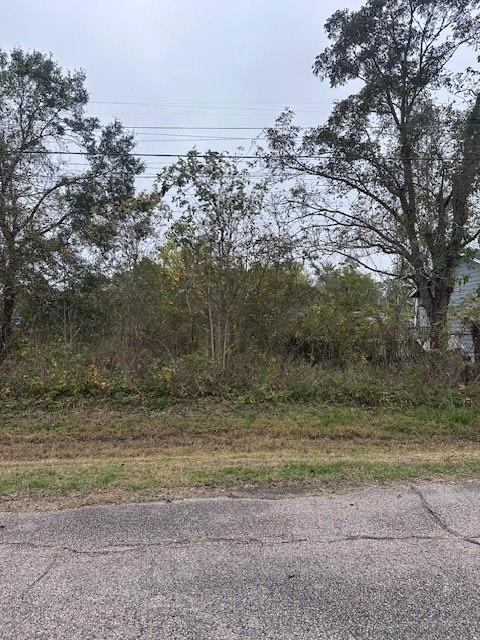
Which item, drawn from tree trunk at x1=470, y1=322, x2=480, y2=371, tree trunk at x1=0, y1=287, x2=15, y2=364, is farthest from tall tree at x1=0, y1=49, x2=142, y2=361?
tree trunk at x1=470, y1=322, x2=480, y2=371

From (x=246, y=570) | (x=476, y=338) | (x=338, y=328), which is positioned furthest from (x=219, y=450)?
(x=476, y=338)

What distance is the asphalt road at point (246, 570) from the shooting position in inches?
95.0

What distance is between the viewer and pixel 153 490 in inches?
173

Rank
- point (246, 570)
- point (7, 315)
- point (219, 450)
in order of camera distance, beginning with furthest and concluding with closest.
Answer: point (7, 315)
point (219, 450)
point (246, 570)

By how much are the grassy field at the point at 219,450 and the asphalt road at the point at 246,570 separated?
524 millimetres

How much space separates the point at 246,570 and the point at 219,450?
3671 mm

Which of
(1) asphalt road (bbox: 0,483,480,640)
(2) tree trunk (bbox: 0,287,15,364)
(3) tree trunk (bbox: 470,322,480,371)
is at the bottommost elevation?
(1) asphalt road (bbox: 0,483,480,640)

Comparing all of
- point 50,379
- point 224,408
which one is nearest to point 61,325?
point 50,379

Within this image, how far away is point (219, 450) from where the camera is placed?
21.6 ft

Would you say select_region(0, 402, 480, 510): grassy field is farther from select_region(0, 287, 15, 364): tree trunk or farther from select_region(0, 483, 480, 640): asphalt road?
select_region(0, 287, 15, 364): tree trunk

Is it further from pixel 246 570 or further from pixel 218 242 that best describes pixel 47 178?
pixel 246 570

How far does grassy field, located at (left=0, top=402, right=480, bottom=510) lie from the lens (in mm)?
4547

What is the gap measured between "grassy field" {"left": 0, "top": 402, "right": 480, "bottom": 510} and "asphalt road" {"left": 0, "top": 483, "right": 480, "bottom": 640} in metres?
0.52

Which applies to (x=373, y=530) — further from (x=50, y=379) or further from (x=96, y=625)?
(x=50, y=379)
